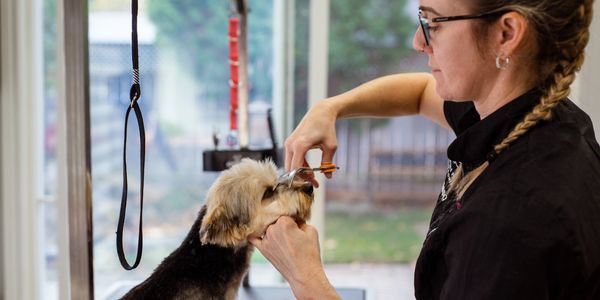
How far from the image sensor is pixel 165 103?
9.52ft

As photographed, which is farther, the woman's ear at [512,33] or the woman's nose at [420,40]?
the woman's nose at [420,40]

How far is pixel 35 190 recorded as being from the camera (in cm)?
254

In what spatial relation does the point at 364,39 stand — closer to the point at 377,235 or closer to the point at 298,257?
the point at 377,235

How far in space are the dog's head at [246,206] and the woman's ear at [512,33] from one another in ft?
1.75

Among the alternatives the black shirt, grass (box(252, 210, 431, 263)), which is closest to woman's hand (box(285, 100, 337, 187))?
the black shirt

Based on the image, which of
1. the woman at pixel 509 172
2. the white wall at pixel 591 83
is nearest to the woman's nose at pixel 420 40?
the woman at pixel 509 172

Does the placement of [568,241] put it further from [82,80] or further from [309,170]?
[82,80]

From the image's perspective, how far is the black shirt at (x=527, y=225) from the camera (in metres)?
0.76

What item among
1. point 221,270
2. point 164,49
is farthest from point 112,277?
point 221,270

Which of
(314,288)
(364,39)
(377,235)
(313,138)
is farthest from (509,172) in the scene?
(377,235)

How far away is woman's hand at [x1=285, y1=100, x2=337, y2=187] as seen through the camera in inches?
47.8

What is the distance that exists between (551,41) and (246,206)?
0.66 m

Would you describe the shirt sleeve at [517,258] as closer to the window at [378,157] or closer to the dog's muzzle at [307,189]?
the dog's muzzle at [307,189]

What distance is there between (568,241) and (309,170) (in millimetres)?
575
